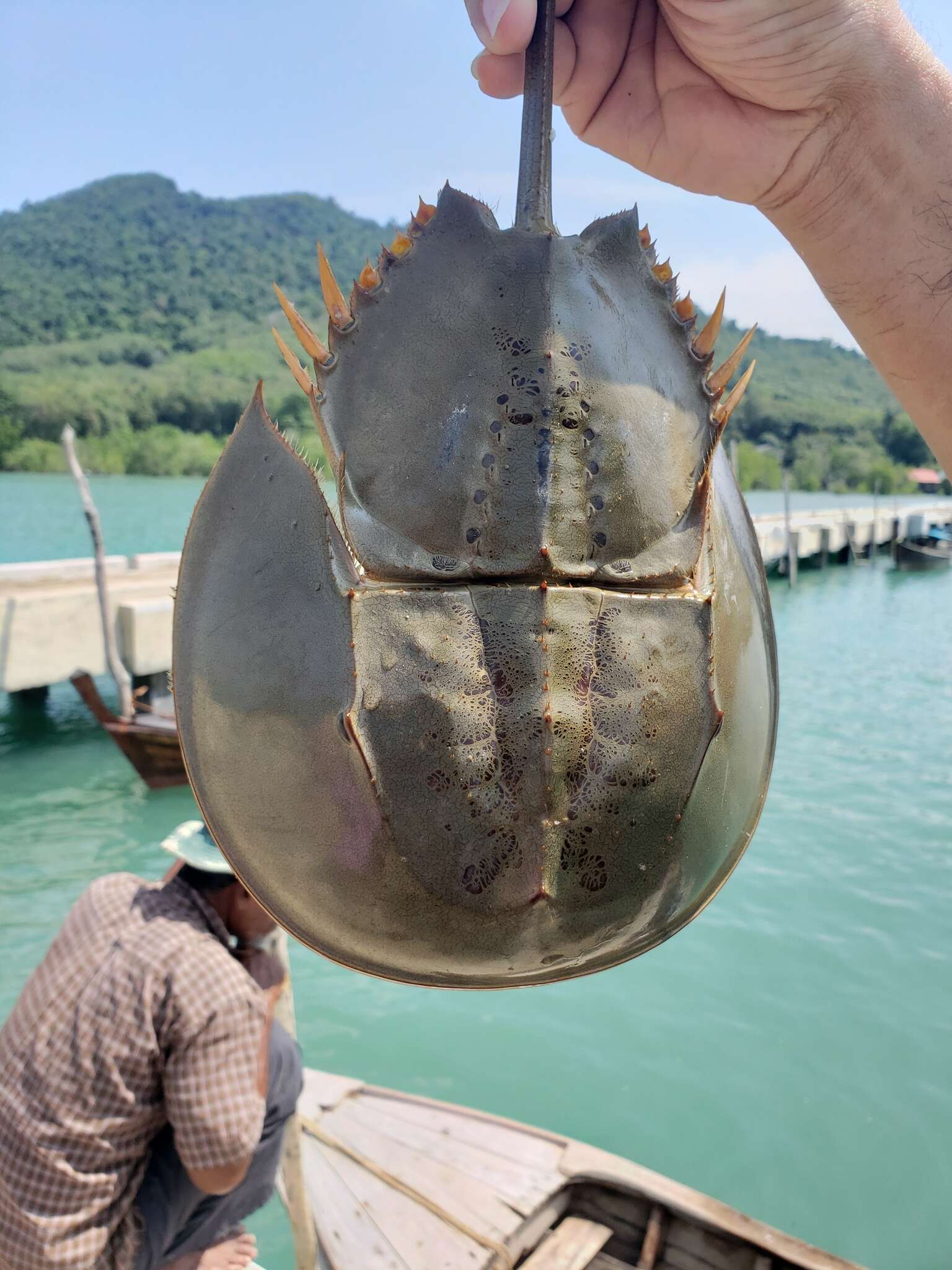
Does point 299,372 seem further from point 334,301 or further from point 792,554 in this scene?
point 792,554

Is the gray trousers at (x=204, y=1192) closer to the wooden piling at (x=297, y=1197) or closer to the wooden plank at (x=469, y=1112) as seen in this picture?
→ the wooden piling at (x=297, y=1197)

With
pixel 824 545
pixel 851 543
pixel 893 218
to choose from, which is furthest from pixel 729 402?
pixel 851 543

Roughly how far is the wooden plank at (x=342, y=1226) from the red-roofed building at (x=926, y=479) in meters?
53.6

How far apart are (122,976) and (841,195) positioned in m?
1.90

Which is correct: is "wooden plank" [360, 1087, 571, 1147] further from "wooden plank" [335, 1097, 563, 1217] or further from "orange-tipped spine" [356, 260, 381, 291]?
"orange-tipped spine" [356, 260, 381, 291]

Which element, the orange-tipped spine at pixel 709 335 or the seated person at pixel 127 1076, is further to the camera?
the seated person at pixel 127 1076

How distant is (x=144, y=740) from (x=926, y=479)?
5358 centimetres

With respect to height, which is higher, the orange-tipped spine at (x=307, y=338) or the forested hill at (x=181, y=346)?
the forested hill at (x=181, y=346)

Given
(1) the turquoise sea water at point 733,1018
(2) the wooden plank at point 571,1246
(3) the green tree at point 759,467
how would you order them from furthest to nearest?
(3) the green tree at point 759,467 → (1) the turquoise sea water at point 733,1018 → (2) the wooden plank at point 571,1246

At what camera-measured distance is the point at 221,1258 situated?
7.32 feet

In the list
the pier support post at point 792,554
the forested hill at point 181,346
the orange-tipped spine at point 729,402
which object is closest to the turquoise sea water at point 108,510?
the forested hill at point 181,346

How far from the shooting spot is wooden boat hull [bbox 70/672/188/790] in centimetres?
760

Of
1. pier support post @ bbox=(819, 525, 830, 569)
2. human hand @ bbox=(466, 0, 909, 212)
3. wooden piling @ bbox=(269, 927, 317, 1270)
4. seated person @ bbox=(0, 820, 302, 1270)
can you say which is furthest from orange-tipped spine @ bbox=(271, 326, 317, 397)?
pier support post @ bbox=(819, 525, 830, 569)

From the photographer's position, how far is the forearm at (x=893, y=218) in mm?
1083
